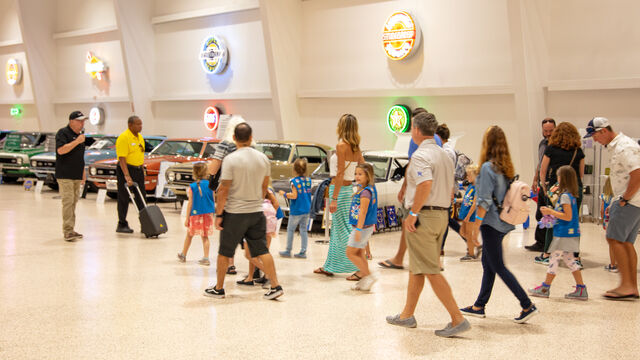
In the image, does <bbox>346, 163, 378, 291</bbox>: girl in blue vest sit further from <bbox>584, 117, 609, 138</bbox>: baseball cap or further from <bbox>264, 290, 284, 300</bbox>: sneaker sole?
<bbox>584, 117, 609, 138</bbox>: baseball cap

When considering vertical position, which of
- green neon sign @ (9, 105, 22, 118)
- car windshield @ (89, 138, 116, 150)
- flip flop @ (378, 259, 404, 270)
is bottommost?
flip flop @ (378, 259, 404, 270)

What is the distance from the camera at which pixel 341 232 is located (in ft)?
24.5

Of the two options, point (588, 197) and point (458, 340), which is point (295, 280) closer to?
point (458, 340)

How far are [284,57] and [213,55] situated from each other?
136 inches

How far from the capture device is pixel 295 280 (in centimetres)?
762

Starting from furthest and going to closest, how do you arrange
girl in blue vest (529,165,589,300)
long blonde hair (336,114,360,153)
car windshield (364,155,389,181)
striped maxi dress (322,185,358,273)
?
car windshield (364,155,389,181) → striped maxi dress (322,185,358,273) → long blonde hair (336,114,360,153) → girl in blue vest (529,165,589,300)

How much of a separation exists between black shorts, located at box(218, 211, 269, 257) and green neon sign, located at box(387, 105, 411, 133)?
31.9 feet

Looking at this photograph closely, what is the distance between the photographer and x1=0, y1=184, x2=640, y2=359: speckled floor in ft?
16.9

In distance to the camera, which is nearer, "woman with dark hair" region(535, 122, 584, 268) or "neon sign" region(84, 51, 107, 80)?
"woman with dark hair" region(535, 122, 584, 268)

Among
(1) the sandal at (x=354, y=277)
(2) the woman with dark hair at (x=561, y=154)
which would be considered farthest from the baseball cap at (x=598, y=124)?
(1) the sandal at (x=354, y=277)

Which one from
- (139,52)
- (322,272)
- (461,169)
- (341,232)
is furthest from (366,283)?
(139,52)

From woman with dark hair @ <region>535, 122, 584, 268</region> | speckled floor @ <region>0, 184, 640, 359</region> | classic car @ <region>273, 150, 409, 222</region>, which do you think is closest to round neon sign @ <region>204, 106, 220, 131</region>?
classic car @ <region>273, 150, 409, 222</region>

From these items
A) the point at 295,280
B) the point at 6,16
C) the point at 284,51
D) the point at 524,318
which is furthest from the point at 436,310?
the point at 6,16

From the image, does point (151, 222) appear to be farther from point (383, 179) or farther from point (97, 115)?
point (97, 115)
